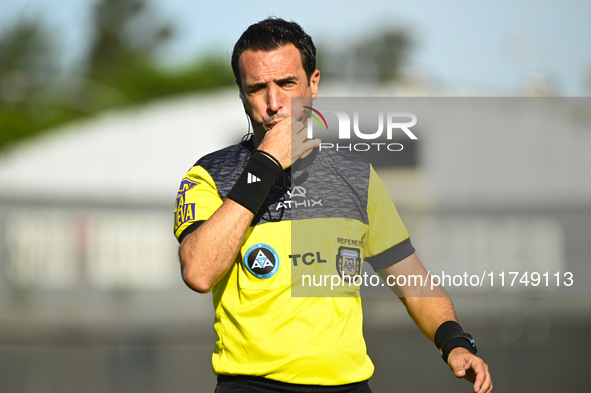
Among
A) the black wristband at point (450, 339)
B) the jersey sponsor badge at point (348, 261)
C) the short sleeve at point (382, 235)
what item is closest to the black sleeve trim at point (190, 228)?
the jersey sponsor badge at point (348, 261)

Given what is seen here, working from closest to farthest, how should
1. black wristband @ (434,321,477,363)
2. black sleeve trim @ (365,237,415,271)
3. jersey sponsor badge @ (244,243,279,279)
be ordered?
jersey sponsor badge @ (244,243,279,279), black wristband @ (434,321,477,363), black sleeve trim @ (365,237,415,271)

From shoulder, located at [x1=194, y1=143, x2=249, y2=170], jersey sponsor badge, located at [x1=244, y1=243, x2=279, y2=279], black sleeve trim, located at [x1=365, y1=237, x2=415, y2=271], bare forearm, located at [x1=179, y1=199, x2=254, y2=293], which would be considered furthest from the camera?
black sleeve trim, located at [x1=365, y1=237, x2=415, y2=271]

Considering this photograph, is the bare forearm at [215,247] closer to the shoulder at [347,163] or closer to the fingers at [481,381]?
the shoulder at [347,163]

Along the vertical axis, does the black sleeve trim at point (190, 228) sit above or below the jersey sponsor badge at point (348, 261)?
above

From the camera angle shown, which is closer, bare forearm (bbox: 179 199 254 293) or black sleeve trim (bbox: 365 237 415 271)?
bare forearm (bbox: 179 199 254 293)

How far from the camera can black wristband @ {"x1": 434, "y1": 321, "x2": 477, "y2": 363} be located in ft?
7.89

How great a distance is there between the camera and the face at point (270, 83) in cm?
246

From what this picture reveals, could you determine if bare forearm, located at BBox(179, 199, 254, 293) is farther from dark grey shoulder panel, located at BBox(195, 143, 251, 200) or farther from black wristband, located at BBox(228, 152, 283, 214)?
dark grey shoulder panel, located at BBox(195, 143, 251, 200)

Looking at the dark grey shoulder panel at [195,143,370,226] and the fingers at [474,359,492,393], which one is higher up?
the dark grey shoulder panel at [195,143,370,226]

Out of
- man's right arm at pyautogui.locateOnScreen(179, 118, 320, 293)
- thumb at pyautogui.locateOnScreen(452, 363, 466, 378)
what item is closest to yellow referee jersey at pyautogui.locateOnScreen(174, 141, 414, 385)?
man's right arm at pyautogui.locateOnScreen(179, 118, 320, 293)

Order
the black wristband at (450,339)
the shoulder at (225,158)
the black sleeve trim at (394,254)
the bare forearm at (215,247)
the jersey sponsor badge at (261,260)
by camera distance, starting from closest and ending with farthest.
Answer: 1. the bare forearm at (215,247)
2. the jersey sponsor badge at (261,260)
3. the black wristband at (450,339)
4. the shoulder at (225,158)
5. the black sleeve trim at (394,254)

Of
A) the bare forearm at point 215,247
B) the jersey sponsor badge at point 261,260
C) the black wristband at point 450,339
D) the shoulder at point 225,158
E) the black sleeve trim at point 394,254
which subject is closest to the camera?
the bare forearm at point 215,247

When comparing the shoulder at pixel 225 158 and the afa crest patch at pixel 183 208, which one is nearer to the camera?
the afa crest patch at pixel 183 208

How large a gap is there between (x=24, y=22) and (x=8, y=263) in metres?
34.8
